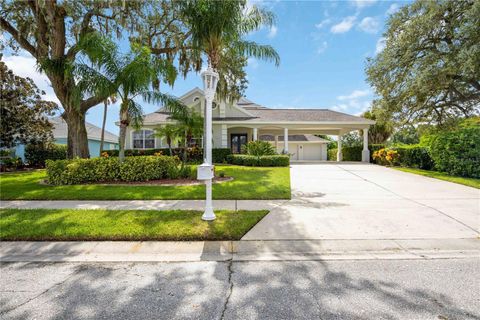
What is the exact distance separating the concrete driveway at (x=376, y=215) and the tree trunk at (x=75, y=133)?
11.5 metres

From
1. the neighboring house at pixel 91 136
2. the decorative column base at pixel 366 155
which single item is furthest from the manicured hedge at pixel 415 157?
the neighboring house at pixel 91 136

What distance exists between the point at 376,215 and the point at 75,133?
13977 millimetres

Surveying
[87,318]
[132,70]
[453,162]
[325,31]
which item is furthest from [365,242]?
[325,31]

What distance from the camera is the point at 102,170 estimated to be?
32.4 ft

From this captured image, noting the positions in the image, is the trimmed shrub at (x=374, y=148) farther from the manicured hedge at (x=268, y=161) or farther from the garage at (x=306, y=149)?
the garage at (x=306, y=149)

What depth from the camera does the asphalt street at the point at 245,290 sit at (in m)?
2.41

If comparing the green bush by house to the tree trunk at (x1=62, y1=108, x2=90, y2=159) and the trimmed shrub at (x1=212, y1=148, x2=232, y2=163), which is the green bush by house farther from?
the tree trunk at (x1=62, y1=108, x2=90, y2=159)

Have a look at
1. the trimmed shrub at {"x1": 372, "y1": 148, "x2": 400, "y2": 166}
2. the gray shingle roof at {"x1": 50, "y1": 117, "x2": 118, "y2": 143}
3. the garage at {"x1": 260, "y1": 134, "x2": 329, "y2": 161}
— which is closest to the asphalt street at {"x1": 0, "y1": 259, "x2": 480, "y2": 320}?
the trimmed shrub at {"x1": 372, "y1": 148, "x2": 400, "y2": 166}

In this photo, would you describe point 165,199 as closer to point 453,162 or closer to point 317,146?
point 453,162

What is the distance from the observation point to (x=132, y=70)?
9.17 meters

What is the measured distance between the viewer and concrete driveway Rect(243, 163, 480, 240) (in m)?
4.47

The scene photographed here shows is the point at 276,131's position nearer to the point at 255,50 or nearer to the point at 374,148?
the point at 374,148

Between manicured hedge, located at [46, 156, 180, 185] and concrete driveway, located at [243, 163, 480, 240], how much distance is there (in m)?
5.78

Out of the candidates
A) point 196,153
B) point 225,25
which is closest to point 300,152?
point 196,153
